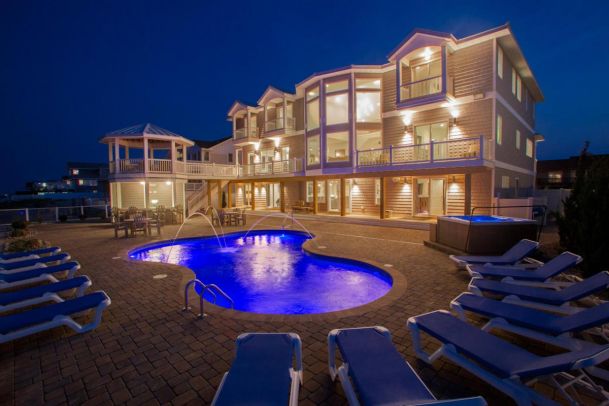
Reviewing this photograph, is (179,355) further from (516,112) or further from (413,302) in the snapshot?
(516,112)

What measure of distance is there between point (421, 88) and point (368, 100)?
432cm

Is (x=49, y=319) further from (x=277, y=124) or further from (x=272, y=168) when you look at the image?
(x=277, y=124)

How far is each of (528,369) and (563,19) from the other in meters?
151

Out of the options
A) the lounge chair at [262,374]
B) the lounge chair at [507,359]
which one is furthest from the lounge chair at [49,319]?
the lounge chair at [507,359]

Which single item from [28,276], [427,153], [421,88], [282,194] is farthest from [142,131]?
[427,153]

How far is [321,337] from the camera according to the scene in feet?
13.2

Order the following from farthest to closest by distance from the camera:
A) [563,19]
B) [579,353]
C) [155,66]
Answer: [155,66], [563,19], [579,353]

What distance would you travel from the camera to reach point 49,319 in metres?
3.86

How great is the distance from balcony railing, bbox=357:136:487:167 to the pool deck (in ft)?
28.9

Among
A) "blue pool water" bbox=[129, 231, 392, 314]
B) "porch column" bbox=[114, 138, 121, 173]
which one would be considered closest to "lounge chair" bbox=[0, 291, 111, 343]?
"blue pool water" bbox=[129, 231, 392, 314]

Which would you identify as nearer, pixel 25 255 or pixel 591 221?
pixel 591 221

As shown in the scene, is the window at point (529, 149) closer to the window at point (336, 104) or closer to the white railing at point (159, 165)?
the window at point (336, 104)

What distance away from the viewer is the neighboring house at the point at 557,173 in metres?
34.9

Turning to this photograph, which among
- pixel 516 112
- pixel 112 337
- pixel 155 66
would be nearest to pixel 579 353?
pixel 112 337
